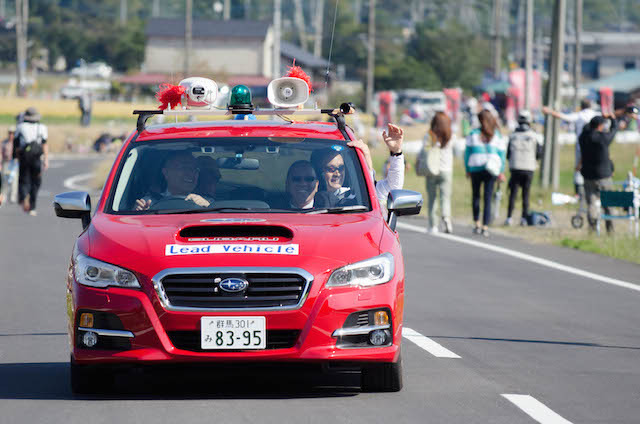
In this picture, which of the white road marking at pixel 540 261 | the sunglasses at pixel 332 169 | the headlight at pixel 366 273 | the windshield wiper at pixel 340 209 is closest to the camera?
the headlight at pixel 366 273

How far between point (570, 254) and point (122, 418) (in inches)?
486

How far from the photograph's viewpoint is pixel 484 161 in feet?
69.2

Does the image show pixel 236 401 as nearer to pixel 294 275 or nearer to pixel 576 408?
pixel 294 275

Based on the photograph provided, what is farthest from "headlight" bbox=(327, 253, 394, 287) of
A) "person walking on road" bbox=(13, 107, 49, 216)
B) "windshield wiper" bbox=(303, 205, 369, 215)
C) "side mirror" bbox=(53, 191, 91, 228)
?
"person walking on road" bbox=(13, 107, 49, 216)

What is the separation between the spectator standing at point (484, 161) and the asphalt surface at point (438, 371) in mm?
4735

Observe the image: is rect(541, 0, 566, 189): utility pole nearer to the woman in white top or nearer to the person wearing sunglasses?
the woman in white top

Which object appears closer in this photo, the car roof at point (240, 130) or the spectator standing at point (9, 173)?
the car roof at point (240, 130)

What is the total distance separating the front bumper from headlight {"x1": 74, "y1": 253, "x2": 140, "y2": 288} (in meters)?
0.04

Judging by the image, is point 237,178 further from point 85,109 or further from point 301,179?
point 85,109

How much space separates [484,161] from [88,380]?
44.8ft

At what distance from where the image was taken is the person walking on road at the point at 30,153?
2517cm

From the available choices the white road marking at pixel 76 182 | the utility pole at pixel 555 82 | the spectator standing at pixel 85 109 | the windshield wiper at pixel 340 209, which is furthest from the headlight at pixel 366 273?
the spectator standing at pixel 85 109

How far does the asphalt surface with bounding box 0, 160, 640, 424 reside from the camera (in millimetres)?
7688

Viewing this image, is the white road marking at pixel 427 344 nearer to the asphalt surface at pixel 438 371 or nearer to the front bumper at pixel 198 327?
the asphalt surface at pixel 438 371
